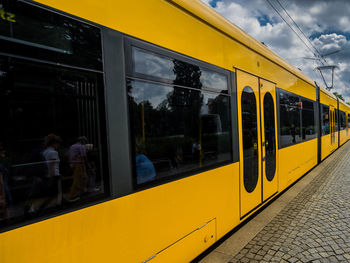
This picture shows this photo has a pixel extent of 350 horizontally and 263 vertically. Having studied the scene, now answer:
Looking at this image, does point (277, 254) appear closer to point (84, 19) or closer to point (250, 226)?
point (250, 226)

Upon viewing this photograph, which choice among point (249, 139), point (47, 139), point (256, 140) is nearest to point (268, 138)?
point (256, 140)

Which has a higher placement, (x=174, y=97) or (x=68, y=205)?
(x=174, y=97)

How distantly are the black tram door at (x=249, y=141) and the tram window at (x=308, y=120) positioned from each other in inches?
134

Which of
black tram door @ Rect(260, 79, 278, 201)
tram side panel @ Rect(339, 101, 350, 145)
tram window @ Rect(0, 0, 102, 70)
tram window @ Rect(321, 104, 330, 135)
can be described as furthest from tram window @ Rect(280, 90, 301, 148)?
tram side panel @ Rect(339, 101, 350, 145)

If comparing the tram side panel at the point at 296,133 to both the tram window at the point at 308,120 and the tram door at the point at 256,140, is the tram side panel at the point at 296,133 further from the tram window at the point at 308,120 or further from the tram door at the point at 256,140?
the tram door at the point at 256,140

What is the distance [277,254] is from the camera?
3162 mm

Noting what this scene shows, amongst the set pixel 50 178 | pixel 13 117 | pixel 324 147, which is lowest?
pixel 324 147

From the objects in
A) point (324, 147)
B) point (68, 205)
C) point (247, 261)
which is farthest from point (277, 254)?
point (324, 147)

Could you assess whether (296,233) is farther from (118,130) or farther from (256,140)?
(118,130)

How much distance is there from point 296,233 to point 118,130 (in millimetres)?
3299

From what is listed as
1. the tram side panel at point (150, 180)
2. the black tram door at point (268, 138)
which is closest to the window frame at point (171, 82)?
the tram side panel at point (150, 180)

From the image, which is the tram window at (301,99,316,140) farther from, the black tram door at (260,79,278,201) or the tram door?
the tram door

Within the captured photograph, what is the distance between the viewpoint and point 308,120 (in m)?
7.56

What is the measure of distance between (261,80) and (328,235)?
2.71m
